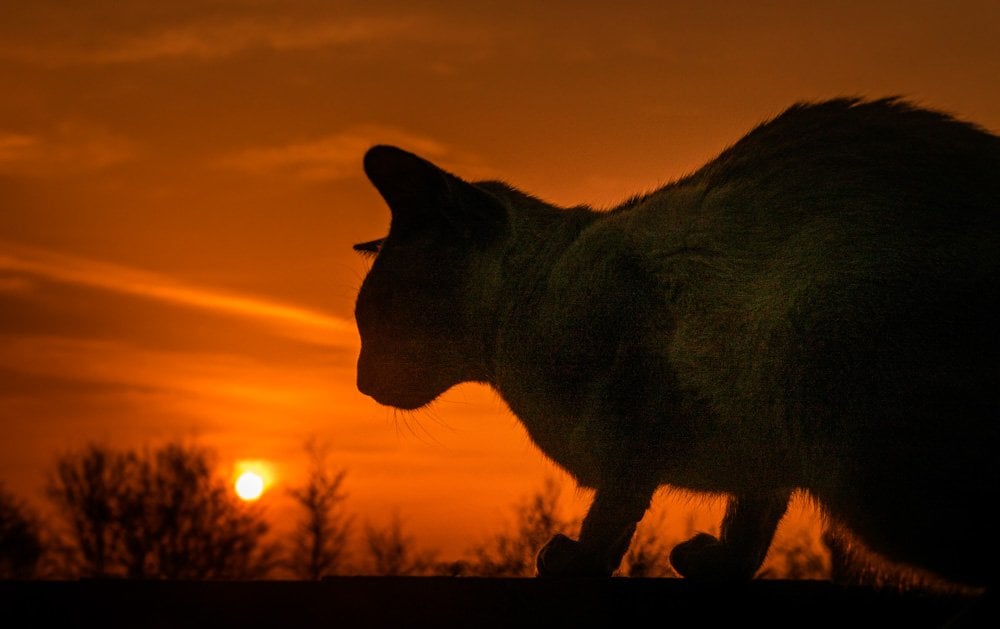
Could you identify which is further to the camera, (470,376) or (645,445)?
(470,376)

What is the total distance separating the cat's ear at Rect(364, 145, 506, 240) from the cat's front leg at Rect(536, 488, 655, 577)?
3.66 feet

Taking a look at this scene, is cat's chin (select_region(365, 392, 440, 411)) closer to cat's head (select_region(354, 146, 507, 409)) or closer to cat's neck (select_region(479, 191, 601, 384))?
cat's head (select_region(354, 146, 507, 409))

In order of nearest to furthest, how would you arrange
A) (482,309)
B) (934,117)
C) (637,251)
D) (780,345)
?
(780,345), (934,117), (637,251), (482,309)

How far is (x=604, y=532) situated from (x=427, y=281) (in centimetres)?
118

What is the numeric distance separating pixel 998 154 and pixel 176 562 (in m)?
10.7

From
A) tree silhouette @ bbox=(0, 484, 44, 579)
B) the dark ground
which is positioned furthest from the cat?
tree silhouette @ bbox=(0, 484, 44, 579)

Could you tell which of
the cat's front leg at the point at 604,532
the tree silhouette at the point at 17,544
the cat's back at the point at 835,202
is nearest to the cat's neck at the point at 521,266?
the cat's back at the point at 835,202

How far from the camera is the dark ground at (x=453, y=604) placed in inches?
94.1

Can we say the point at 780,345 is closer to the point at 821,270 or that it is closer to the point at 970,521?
the point at 821,270

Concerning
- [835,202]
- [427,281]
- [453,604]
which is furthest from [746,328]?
[427,281]

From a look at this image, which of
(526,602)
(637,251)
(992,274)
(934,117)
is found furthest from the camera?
(637,251)

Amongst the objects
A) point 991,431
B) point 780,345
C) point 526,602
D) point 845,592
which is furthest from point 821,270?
point 526,602

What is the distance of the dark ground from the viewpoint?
239 centimetres

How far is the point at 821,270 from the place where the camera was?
3.02 metres
